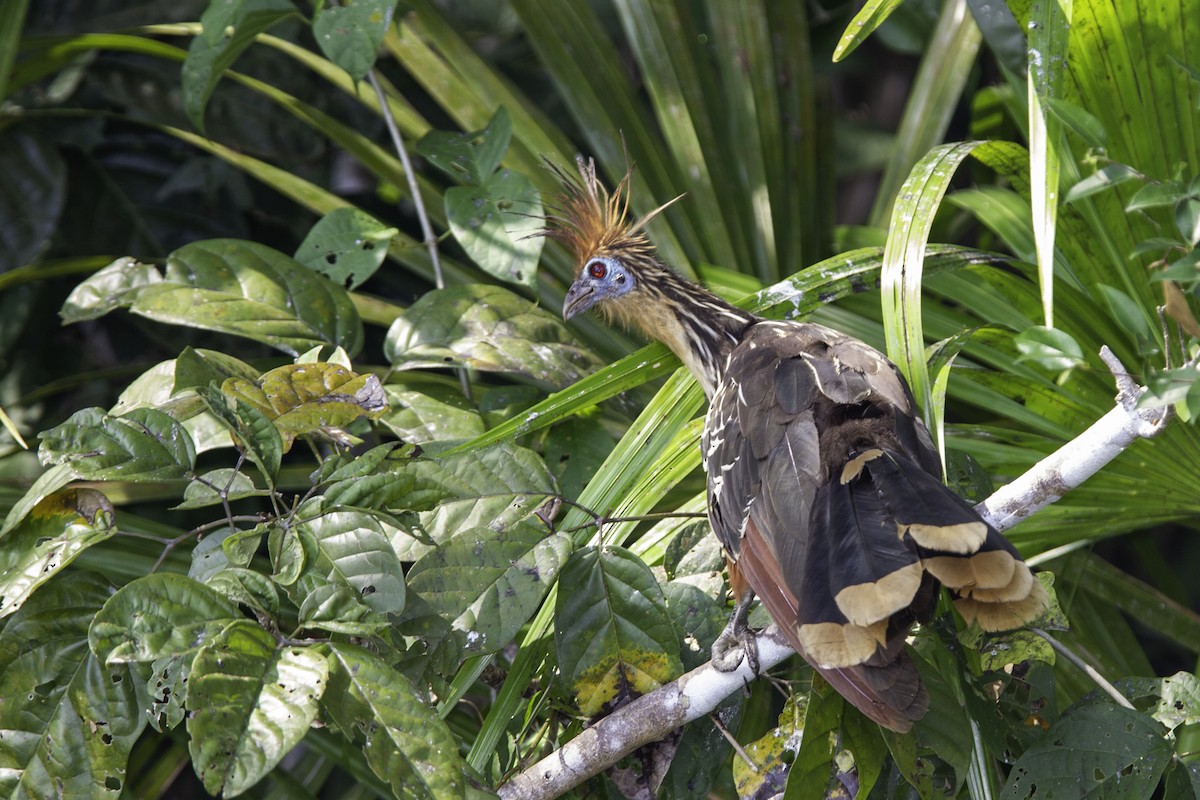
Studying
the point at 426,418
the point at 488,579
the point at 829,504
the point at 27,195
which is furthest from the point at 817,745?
the point at 27,195

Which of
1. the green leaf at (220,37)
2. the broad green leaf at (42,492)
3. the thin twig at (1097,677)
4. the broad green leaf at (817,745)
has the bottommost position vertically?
the broad green leaf at (817,745)

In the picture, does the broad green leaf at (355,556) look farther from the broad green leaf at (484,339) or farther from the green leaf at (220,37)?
the green leaf at (220,37)

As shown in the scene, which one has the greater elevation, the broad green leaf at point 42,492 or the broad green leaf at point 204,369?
the broad green leaf at point 204,369

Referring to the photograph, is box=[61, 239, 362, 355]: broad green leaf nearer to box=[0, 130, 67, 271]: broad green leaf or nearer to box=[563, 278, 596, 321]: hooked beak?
box=[563, 278, 596, 321]: hooked beak

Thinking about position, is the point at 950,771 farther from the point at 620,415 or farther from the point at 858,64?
the point at 858,64

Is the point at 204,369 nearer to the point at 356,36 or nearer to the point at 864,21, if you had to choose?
the point at 356,36

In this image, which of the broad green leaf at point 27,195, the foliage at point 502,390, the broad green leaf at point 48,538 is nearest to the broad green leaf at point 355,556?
the foliage at point 502,390

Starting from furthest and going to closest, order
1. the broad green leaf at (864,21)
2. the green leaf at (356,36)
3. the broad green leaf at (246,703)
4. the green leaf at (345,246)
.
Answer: the green leaf at (345,246) < the green leaf at (356,36) < the broad green leaf at (864,21) < the broad green leaf at (246,703)

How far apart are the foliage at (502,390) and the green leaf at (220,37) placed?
11 millimetres

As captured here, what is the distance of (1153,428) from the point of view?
137 centimetres

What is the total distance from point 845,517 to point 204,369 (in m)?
1.04

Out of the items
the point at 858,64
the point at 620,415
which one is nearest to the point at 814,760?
the point at 620,415

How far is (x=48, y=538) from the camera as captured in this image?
1632 mm

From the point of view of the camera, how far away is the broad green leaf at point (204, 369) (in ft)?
5.67
